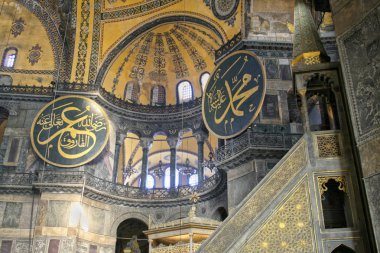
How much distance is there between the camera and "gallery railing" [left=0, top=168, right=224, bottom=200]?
1192 centimetres

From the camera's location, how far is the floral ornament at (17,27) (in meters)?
15.2

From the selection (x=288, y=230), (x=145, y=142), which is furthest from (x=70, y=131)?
(x=288, y=230)

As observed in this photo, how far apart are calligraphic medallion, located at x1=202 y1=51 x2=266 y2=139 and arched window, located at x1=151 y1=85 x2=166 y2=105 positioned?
15.5 ft

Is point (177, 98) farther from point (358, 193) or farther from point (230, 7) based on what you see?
point (358, 193)

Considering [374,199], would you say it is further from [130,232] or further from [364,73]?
[130,232]

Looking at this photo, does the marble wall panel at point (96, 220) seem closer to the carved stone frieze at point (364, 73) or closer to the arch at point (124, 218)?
the arch at point (124, 218)

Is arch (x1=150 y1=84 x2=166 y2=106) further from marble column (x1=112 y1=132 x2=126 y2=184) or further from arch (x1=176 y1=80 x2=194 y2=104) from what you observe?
marble column (x1=112 y1=132 x2=126 y2=184)

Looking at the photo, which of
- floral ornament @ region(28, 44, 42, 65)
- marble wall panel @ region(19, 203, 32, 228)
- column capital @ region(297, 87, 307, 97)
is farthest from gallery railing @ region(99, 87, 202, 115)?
column capital @ region(297, 87, 307, 97)

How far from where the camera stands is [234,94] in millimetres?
10383

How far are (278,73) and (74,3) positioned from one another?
308 inches

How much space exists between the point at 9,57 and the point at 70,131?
4.46 m

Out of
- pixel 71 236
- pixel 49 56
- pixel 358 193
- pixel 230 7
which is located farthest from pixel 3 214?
pixel 358 193

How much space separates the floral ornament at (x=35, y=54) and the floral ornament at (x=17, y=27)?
0.93 metres

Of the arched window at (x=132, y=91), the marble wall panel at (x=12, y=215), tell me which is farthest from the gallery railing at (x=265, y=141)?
the marble wall panel at (x=12, y=215)
